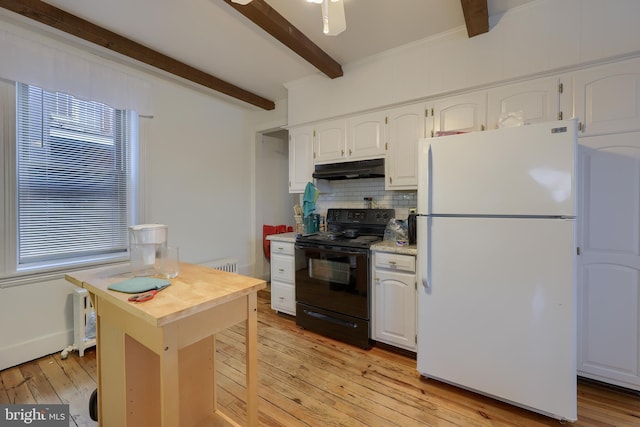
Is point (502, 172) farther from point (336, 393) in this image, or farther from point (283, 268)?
point (283, 268)

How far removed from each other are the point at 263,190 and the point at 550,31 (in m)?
3.41

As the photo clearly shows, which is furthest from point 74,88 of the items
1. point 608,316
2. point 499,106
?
point 608,316

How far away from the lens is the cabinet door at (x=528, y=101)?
75.5 inches

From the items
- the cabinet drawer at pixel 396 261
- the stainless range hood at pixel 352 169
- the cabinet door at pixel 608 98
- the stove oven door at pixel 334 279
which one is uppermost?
the cabinet door at pixel 608 98

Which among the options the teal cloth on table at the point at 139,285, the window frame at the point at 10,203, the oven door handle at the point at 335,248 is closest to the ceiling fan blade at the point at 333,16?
the teal cloth on table at the point at 139,285

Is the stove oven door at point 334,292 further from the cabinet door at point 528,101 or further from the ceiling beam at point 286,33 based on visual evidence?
the ceiling beam at point 286,33

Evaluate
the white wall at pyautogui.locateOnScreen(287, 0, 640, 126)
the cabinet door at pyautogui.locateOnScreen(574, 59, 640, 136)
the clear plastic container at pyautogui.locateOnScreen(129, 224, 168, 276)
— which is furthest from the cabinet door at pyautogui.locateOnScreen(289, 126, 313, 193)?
the cabinet door at pyautogui.locateOnScreen(574, 59, 640, 136)

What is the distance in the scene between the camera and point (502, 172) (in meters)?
1.60

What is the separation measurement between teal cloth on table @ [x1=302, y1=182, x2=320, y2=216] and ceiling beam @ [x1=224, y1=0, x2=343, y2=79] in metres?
1.18

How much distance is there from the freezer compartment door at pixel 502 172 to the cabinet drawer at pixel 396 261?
501mm

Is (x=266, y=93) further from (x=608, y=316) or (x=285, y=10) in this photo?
(x=608, y=316)

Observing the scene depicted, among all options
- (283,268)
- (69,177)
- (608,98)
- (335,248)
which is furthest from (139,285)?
(608,98)

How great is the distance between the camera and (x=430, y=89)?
2.36 metres

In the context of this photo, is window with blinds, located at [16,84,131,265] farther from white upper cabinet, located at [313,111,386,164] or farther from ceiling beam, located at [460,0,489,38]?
ceiling beam, located at [460,0,489,38]
